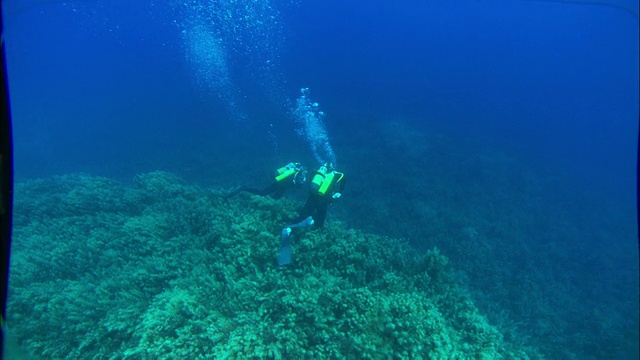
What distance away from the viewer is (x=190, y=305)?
5.04 meters

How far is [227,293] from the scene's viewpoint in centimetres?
531

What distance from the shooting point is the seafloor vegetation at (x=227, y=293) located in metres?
4.64

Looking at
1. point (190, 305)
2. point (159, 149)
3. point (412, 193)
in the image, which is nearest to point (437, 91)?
point (412, 193)

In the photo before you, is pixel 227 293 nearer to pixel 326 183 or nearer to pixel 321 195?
pixel 321 195

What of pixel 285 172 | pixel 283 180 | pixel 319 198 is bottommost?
pixel 319 198

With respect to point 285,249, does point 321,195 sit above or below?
above

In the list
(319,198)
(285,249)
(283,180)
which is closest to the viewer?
(285,249)

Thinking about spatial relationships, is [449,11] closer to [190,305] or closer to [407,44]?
[407,44]

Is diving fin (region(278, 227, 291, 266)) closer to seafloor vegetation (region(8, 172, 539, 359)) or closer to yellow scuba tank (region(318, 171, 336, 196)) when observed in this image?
seafloor vegetation (region(8, 172, 539, 359))

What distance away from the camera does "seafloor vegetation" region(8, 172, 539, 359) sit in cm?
464

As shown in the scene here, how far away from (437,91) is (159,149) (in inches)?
1017

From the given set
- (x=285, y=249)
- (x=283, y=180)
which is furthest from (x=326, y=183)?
(x=285, y=249)

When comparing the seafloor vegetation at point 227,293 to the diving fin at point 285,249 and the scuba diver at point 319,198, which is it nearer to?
the diving fin at point 285,249

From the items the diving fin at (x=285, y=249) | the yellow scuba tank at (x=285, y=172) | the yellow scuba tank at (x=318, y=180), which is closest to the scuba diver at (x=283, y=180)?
the yellow scuba tank at (x=285, y=172)
